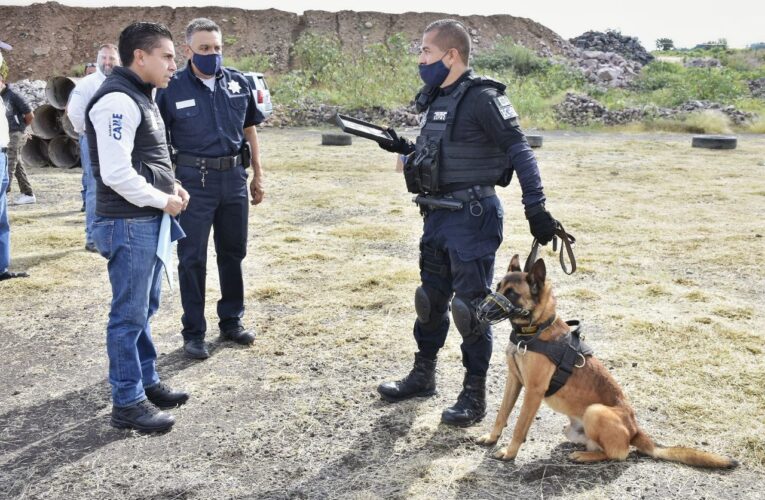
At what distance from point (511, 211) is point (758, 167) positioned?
679 centimetres

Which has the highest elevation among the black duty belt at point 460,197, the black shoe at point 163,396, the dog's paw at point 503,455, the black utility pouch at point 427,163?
the black utility pouch at point 427,163

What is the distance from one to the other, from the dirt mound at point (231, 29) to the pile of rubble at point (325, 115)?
63.6ft

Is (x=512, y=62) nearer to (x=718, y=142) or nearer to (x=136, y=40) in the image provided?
(x=718, y=142)

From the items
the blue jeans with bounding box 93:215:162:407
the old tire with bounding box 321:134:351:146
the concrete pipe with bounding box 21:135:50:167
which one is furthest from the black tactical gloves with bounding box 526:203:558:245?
the old tire with bounding box 321:134:351:146

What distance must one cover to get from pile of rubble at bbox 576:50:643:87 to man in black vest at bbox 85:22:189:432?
33.7 metres

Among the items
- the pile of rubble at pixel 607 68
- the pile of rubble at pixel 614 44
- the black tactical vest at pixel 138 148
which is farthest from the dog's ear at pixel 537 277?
the pile of rubble at pixel 614 44

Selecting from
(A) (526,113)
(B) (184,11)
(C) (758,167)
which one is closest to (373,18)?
(B) (184,11)

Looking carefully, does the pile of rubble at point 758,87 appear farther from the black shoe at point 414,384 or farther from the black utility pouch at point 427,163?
the black utility pouch at point 427,163

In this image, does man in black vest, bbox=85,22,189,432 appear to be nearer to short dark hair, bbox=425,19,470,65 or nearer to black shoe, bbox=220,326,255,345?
black shoe, bbox=220,326,255,345

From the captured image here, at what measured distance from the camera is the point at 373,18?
157ft

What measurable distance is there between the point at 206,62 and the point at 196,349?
6.46 ft

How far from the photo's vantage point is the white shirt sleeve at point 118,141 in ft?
11.0

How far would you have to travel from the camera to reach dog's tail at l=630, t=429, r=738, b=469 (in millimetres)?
3281

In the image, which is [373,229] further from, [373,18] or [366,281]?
[373,18]
